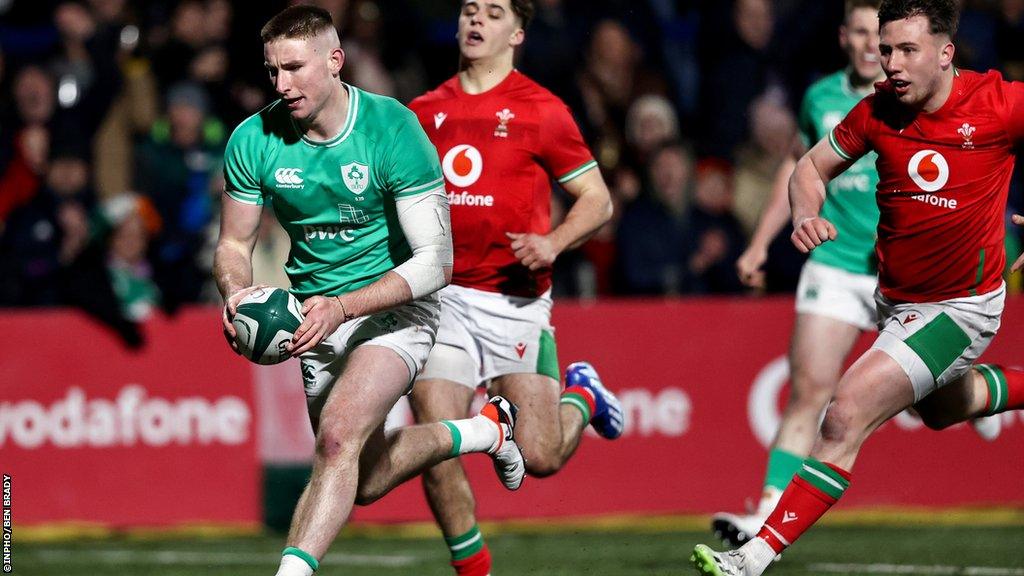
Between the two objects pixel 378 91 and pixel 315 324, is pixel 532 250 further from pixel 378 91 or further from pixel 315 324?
pixel 378 91

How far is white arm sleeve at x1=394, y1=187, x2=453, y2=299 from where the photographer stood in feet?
22.1

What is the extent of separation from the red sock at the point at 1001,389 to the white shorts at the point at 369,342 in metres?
2.74

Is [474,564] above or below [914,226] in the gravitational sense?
A: below

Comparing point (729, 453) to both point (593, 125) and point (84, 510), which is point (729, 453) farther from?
point (84, 510)

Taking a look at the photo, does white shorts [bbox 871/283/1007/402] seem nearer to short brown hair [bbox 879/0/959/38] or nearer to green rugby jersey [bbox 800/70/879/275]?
short brown hair [bbox 879/0/959/38]

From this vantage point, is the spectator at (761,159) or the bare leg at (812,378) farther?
the spectator at (761,159)

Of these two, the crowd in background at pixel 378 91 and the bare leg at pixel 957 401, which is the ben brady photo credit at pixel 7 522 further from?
the bare leg at pixel 957 401

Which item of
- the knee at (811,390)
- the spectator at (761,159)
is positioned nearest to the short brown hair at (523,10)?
the knee at (811,390)

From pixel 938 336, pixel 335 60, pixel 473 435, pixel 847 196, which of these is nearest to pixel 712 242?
pixel 847 196

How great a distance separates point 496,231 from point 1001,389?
2565mm

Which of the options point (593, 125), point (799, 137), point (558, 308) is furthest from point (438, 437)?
point (593, 125)

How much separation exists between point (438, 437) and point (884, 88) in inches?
99.1

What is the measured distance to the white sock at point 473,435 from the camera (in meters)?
7.25

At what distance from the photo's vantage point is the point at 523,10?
816 cm
